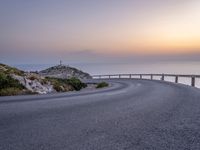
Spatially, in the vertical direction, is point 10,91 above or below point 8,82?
below

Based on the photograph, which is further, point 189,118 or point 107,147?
point 189,118

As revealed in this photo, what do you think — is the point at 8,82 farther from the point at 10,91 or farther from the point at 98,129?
the point at 98,129

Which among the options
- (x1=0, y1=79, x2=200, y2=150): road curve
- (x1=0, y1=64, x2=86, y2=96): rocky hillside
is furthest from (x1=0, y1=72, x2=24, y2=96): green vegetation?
(x1=0, y1=79, x2=200, y2=150): road curve

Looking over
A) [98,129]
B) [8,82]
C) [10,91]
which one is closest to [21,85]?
[8,82]

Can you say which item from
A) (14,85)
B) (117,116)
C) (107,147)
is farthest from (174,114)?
(14,85)

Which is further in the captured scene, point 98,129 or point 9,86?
point 9,86

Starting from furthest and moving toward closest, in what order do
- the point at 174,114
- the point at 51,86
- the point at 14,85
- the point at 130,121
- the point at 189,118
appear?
1. the point at 51,86
2. the point at 14,85
3. the point at 174,114
4. the point at 189,118
5. the point at 130,121

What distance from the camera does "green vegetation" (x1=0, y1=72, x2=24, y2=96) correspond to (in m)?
17.7

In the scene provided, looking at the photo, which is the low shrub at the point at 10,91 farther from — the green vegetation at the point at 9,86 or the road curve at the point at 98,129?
the road curve at the point at 98,129

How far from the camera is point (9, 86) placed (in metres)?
19.2

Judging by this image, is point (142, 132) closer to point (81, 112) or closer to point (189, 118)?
point (189, 118)

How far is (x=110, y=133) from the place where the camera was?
22.2 feet

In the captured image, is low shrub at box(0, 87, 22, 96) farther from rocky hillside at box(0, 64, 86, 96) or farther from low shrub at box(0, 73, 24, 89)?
low shrub at box(0, 73, 24, 89)

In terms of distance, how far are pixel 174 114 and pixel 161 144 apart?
12.8 feet
